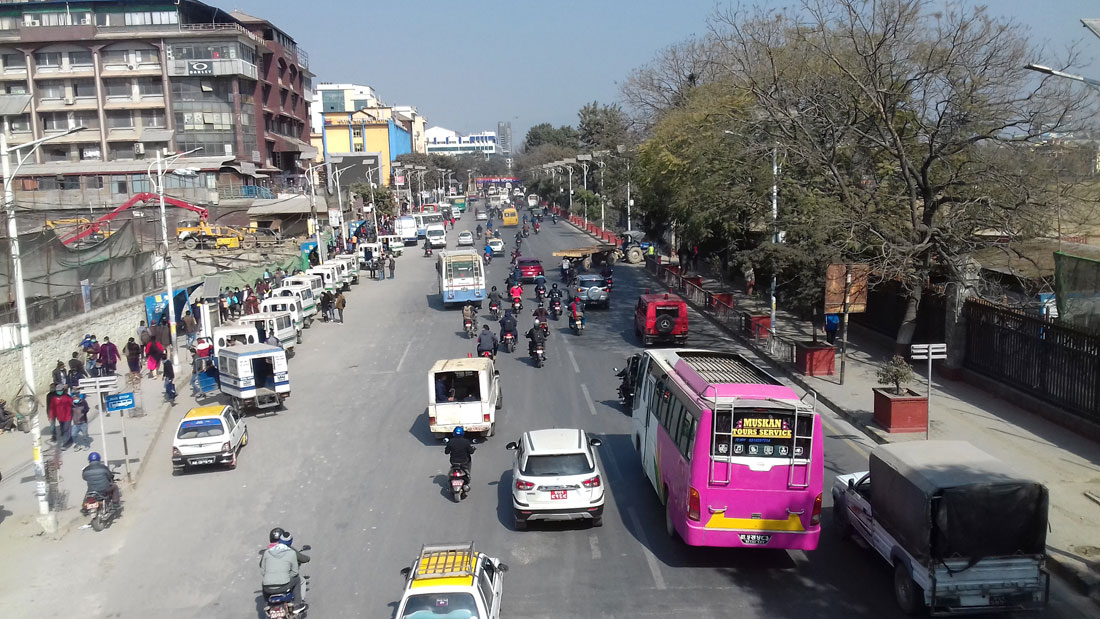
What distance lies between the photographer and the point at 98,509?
48.0 ft

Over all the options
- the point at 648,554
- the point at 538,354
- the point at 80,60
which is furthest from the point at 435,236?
the point at 648,554

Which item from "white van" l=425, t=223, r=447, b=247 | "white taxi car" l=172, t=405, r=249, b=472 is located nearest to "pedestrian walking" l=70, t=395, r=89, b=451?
"white taxi car" l=172, t=405, r=249, b=472

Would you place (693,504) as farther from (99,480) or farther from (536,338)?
(536,338)

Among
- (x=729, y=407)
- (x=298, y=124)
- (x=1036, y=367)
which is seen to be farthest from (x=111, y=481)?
(x=298, y=124)

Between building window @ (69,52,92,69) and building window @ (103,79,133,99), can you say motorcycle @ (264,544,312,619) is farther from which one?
building window @ (69,52,92,69)

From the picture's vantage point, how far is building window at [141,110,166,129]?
226 feet

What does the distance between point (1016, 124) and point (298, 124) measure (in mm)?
76400

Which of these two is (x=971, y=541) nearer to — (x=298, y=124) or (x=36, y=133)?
(x=36, y=133)

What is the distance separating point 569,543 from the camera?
42.1 feet

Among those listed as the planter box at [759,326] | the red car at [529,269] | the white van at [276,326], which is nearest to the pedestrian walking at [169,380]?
the white van at [276,326]

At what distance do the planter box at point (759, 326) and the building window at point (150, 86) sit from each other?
5836 centimetres

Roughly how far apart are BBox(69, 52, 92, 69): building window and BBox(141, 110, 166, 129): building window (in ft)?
18.3

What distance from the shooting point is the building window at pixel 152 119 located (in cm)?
6876

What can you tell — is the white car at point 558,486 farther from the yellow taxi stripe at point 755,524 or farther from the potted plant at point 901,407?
the potted plant at point 901,407
